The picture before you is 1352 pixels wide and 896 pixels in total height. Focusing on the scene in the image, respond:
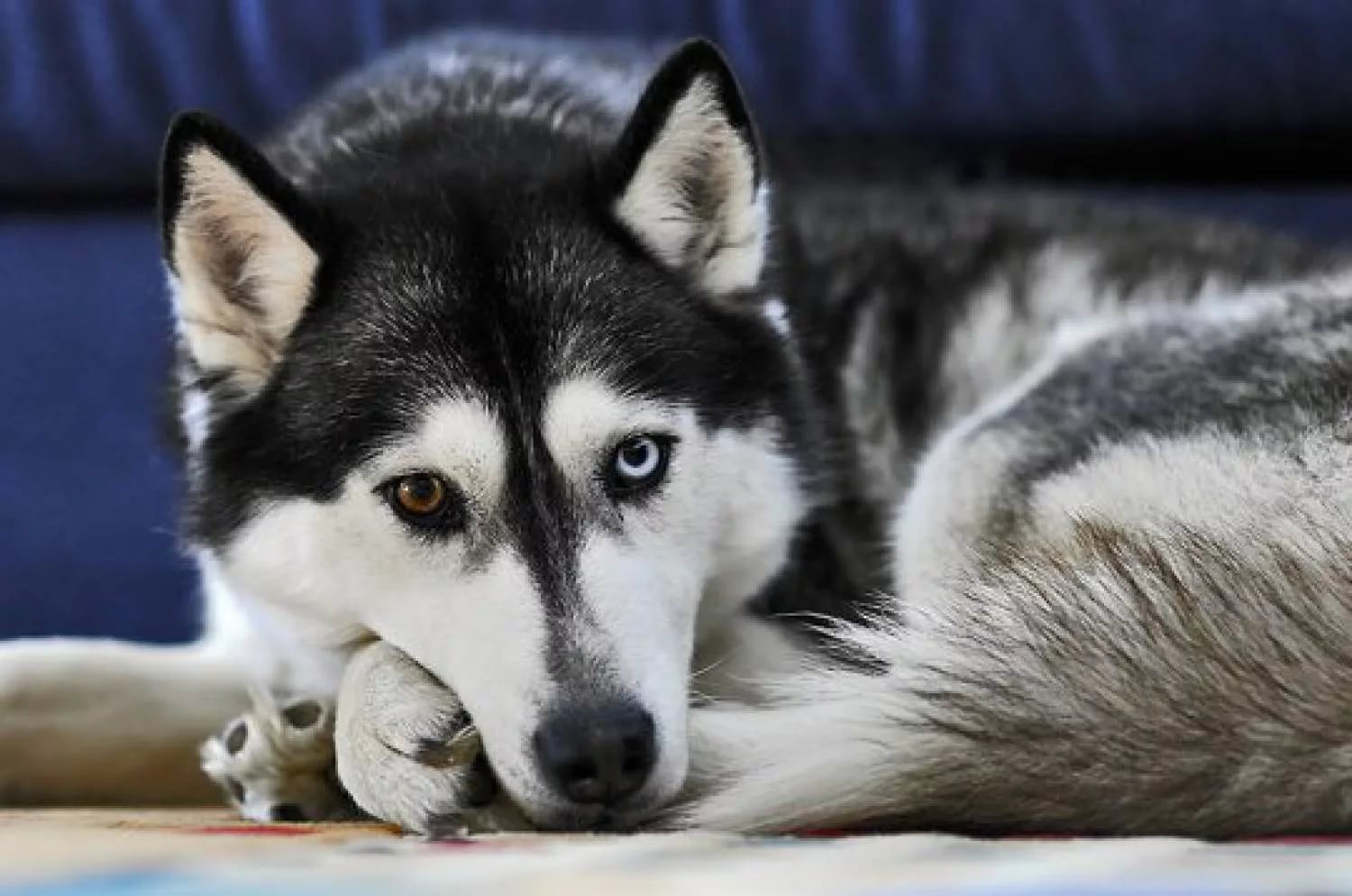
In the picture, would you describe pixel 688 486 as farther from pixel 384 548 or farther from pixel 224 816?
pixel 224 816

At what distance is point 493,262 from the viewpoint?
1.69m

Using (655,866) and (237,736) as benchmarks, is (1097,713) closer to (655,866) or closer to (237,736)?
(655,866)

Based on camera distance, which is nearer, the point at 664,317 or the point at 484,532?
the point at 484,532

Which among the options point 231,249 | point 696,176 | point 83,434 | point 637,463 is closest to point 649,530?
point 637,463

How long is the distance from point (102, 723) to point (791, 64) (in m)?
1.57

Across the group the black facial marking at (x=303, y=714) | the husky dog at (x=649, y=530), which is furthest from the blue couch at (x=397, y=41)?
the black facial marking at (x=303, y=714)

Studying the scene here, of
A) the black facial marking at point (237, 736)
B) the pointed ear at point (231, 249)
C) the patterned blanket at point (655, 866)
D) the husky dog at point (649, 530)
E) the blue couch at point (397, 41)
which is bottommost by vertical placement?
the patterned blanket at point (655, 866)

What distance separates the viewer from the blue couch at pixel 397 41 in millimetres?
2803

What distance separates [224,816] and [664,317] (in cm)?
62

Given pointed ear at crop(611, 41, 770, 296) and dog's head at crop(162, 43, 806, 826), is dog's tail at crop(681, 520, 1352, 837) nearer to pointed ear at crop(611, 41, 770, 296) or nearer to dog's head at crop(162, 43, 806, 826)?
dog's head at crop(162, 43, 806, 826)

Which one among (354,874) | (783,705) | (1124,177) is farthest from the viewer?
(1124,177)

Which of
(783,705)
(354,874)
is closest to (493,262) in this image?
(783,705)

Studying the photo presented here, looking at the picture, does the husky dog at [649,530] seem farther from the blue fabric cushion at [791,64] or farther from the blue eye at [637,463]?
the blue fabric cushion at [791,64]

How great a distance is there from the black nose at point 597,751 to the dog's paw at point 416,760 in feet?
0.27
